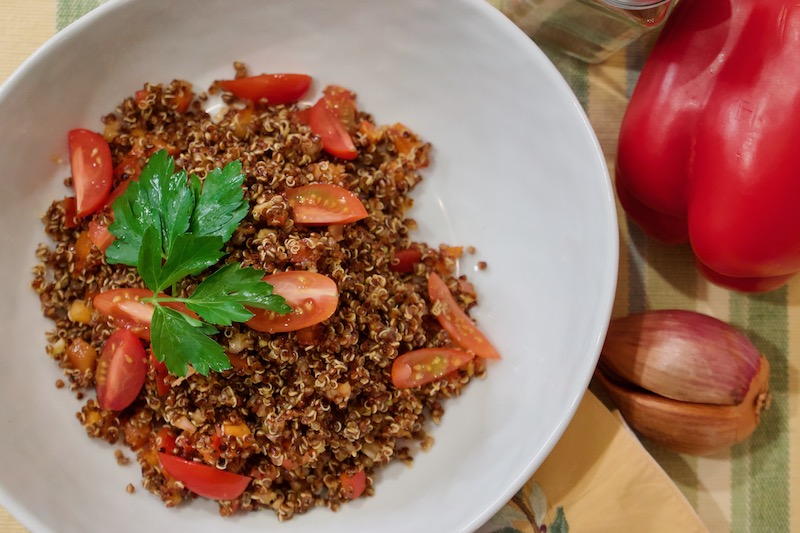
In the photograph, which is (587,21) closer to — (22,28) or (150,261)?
(150,261)

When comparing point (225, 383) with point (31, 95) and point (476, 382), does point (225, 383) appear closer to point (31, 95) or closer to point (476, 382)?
point (476, 382)

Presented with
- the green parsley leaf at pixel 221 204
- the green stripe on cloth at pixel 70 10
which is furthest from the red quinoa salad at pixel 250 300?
the green stripe on cloth at pixel 70 10

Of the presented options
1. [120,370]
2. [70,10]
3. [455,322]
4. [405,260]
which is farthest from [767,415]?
[70,10]

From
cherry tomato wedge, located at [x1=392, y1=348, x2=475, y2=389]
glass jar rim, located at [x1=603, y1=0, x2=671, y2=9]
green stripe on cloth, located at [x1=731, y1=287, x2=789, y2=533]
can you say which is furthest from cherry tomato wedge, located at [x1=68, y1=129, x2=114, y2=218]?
green stripe on cloth, located at [x1=731, y1=287, x2=789, y2=533]

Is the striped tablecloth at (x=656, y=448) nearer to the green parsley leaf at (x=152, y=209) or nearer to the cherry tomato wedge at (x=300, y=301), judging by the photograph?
the green parsley leaf at (x=152, y=209)

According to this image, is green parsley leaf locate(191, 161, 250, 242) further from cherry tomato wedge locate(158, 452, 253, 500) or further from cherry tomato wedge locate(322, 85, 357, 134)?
cherry tomato wedge locate(158, 452, 253, 500)

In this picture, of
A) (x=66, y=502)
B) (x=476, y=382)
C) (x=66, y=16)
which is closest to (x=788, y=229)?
(x=476, y=382)
